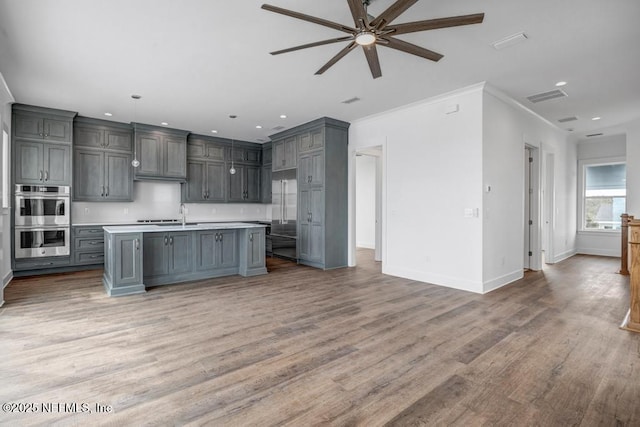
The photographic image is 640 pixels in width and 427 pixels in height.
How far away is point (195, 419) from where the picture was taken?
184 centimetres

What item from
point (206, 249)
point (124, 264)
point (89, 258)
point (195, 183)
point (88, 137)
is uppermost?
point (88, 137)

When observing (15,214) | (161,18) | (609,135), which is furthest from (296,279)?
(609,135)

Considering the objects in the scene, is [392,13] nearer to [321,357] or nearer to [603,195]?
[321,357]

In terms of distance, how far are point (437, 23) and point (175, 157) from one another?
6.28 m

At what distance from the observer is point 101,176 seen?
631 centimetres

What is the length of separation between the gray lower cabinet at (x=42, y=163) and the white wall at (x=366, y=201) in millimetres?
6756

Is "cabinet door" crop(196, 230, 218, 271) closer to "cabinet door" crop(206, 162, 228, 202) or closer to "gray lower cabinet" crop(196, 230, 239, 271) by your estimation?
"gray lower cabinet" crop(196, 230, 239, 271)

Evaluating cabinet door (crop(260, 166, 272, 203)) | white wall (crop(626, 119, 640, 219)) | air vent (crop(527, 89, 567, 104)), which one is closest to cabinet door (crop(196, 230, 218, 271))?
cabinet door (crop(260, 166, 272, 203))

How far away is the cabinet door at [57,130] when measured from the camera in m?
5.61

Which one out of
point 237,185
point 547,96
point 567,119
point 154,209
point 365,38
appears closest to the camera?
point 365,38

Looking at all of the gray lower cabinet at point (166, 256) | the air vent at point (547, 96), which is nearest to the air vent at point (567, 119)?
the air vent at point (547, 96)

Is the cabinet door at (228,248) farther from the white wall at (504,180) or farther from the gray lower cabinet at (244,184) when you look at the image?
the white wall at (504,180)

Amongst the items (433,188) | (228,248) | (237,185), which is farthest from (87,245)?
(433,188)

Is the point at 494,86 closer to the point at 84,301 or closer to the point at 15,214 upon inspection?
the point at 84,301
